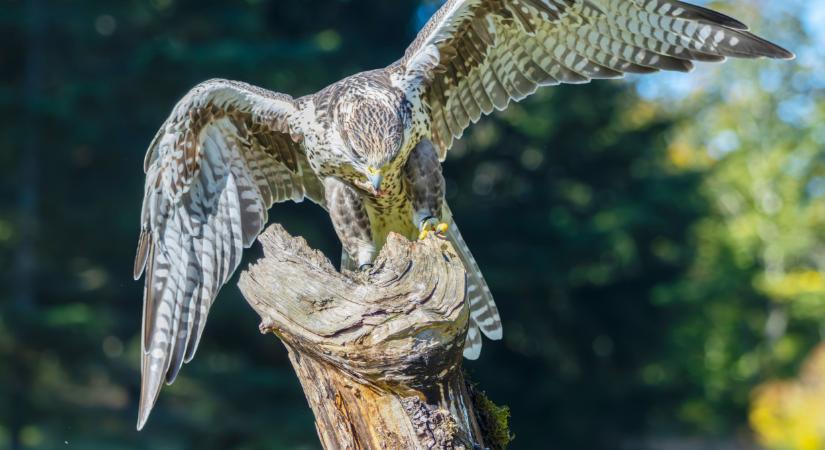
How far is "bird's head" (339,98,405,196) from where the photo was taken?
15.9 feet

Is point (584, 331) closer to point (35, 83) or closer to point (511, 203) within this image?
point (511, 203)

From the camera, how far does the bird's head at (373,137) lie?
→ 485cm

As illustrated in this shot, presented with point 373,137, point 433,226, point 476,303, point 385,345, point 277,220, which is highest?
point 277,220

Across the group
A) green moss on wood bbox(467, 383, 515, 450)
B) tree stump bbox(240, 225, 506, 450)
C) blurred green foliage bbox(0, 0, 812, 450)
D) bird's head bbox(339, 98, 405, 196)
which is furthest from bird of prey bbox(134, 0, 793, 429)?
blurred green foliage bbox(0, 0, 812, 450)

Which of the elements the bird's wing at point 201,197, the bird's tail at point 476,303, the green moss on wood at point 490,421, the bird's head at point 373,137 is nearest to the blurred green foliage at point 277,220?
the bird's wing at point 201,197

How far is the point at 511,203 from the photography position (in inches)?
779

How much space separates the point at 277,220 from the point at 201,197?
1059 cm

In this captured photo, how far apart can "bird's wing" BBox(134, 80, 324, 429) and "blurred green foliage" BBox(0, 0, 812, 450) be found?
10.00 metres

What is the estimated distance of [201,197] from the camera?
5691 mm

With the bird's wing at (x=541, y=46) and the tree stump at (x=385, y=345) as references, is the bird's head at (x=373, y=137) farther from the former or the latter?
the tree stump at (x=385, y=345)

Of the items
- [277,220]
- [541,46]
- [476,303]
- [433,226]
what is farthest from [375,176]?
[277,220]

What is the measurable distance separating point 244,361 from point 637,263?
335 inches

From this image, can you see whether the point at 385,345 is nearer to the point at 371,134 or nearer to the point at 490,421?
the point at 490,421

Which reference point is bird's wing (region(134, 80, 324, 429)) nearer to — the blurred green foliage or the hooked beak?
the hooked beak
